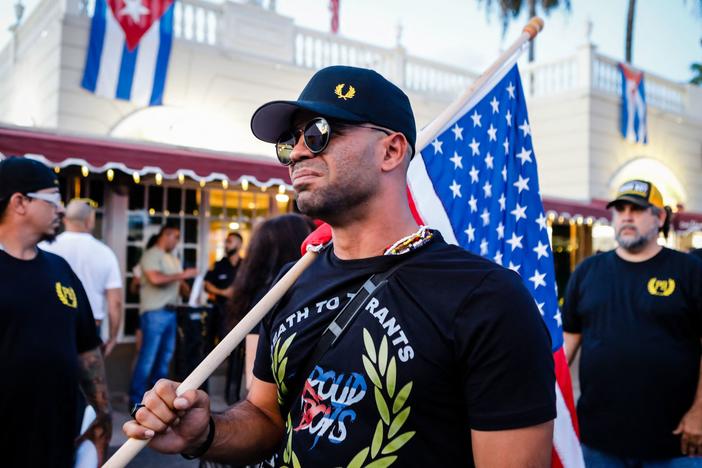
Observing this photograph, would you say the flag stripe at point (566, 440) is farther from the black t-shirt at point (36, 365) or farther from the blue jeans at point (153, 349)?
the blue jeans at point (153, 349)

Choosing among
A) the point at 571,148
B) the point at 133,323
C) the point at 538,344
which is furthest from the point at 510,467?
the point at 571,148

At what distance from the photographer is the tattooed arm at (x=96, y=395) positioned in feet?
9.27

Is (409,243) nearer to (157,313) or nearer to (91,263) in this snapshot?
(91,263)

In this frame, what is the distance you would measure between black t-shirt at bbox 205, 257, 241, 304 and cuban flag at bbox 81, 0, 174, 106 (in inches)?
149

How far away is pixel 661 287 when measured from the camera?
298 cm

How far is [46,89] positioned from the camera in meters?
9.30

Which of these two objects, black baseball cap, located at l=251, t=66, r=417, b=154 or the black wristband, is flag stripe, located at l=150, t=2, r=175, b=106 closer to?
black baseball cap, located at l=251, t=66, r=417, b=154

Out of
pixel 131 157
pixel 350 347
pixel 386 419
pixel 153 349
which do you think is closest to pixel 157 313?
pixel 153 349

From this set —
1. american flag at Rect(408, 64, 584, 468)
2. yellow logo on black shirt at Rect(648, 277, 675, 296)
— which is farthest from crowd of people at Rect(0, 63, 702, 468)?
american flag at Rect(408, 64, 584, 468)

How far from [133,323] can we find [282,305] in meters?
7.09

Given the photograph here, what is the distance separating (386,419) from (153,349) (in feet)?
18.9

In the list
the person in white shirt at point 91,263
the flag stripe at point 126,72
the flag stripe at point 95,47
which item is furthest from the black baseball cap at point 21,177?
the flag stripe at point 126,72

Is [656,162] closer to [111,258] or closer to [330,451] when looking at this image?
[111,258]

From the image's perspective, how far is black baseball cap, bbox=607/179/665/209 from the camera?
328 centimetres
